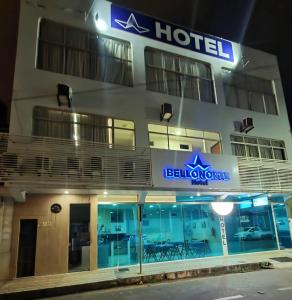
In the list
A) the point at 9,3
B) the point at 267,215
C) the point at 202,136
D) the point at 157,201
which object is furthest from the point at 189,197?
the point at 9,3

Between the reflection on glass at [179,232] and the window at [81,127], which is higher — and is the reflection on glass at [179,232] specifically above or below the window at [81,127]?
below

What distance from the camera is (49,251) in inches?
464

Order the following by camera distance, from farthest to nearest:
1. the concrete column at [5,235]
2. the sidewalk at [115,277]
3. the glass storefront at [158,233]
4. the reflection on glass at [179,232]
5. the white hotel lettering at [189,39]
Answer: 1. the white hotel lettering at [189,39]
2. the reflection on glass at [179,232]
3. the glass storefront at [158,233]
4. the concrete column at [5,235]
5. the sidewalk at [115,277]

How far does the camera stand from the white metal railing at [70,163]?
33.8ft

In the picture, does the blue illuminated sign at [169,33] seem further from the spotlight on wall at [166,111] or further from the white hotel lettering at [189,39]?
the spotlight on wall at [166,111]

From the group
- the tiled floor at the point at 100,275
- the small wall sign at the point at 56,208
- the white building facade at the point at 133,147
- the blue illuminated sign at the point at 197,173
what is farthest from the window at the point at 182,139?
the tiled floor at the point at 100,275

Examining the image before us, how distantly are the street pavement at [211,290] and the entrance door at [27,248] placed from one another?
2936 millimetres

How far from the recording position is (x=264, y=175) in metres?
15.1

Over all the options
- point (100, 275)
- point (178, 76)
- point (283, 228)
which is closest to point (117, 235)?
point (100, 275)

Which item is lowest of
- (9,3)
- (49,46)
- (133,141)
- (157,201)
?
(157,201)

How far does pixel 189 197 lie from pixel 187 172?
2374mm

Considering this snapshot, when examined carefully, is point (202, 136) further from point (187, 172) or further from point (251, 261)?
point (251, 261)

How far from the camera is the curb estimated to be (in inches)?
360

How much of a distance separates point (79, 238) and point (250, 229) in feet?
32.5
